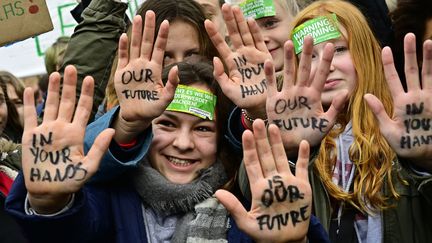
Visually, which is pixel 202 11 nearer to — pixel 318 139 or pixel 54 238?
pixel 318 139

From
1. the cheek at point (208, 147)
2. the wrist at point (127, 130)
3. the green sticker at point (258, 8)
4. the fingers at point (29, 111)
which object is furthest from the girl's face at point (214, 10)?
the fingers at point (29, 111)

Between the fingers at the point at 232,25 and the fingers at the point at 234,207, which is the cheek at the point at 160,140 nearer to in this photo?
the fingers at the point at 232,25

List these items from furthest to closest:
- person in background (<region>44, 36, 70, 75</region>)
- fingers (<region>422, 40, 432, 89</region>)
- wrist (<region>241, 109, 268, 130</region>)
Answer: person in background (<region>44, 36, 70, 75</region>) → wrist (<region>241, 109, 268, 130</region>) → fingers (<region>422, 40, 432, 89</region>)

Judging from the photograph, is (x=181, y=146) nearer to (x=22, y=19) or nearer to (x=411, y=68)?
(x=411, y=68)

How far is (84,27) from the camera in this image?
3258mm

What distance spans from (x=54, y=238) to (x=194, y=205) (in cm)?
50

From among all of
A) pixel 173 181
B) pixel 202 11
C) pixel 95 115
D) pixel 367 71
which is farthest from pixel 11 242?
pixel 367 71

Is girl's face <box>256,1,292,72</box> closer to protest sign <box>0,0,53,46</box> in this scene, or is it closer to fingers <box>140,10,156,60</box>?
protest sign <box>0,0,53,46</box>

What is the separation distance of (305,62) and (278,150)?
0.34 meters

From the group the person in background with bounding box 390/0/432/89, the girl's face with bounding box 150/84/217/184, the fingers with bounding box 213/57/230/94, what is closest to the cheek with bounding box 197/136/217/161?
the girl's face with bounding box 150/84/217/184

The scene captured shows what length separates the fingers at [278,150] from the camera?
88.2 inches

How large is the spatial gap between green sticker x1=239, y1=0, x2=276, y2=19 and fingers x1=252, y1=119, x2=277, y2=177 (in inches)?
63.1

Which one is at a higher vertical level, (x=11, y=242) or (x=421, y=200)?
(x=421, y=200)

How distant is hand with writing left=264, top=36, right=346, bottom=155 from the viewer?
8.01 ft
